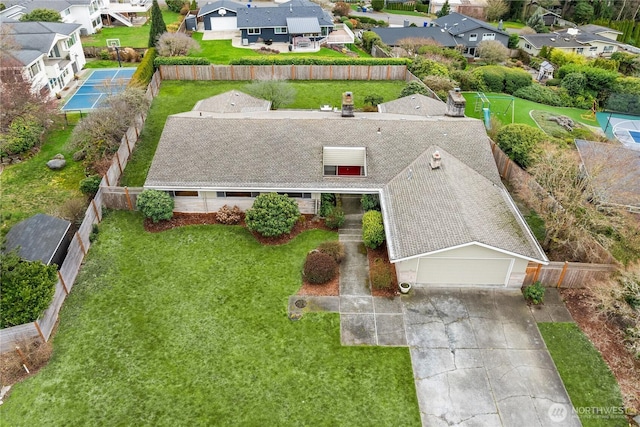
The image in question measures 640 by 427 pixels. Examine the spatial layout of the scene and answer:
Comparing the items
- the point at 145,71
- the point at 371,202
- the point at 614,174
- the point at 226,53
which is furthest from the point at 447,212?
the point at 226,53

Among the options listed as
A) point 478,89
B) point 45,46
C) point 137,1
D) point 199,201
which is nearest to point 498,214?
point 199,201

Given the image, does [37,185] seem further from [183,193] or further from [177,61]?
[177,61]

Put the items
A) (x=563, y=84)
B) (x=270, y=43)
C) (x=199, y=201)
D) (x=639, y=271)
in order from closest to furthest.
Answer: (x=639, y=271) → (x=199, y=201) → (x=563, y=84) → (x=270, y=43)

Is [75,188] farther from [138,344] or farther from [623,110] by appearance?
[623,110]

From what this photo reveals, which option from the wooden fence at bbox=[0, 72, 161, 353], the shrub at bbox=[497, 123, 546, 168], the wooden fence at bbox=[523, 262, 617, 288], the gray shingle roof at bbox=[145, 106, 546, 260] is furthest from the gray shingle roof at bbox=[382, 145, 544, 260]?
the wooden fence at bbox=[0, 72, 161, 353]

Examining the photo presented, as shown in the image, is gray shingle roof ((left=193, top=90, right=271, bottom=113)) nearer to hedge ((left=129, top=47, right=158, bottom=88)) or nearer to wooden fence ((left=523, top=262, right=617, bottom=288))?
hedge ((left=129, top=47, right=158, bottom=88))
